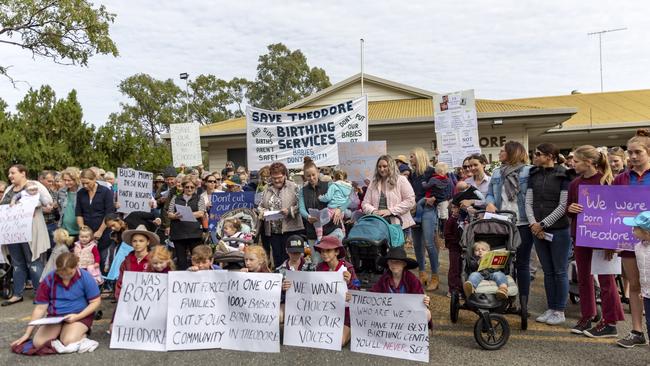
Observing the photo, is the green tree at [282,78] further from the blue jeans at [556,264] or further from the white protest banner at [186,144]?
the blue jeans at [556,264]

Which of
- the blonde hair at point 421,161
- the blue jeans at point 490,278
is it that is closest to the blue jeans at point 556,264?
the blue jeans at point 490,278

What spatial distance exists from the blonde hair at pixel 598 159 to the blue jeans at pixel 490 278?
1414 mm

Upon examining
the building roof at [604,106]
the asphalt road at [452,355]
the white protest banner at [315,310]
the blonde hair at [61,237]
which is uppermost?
the building roof at [604,106]

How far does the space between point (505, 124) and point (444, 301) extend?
40.9 feet

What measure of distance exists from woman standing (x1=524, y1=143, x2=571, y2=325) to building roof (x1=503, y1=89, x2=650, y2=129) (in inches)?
612

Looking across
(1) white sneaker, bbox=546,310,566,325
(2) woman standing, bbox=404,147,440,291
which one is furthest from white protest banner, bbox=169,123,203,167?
(1) white sneaker, bbox=546,310,566,325

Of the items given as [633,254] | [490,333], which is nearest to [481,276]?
[490,333]

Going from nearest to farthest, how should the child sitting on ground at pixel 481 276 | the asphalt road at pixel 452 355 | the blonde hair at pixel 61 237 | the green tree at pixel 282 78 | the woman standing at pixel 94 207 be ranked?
the asphalt road at pixel 452 355
the child sitting on ground at pixel 481 276
the blonde hair at pixel 61 237
the woman standing at pixel 94 207
the green tree at pixel 282 78

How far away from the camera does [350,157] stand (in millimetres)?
8367

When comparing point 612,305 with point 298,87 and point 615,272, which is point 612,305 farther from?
point 298,87

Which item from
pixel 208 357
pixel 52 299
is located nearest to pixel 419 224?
pixel 208 357

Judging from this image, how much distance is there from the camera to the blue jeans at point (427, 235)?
686 centimetres

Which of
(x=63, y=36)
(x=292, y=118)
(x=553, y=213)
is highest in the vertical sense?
(x=63, y=36)

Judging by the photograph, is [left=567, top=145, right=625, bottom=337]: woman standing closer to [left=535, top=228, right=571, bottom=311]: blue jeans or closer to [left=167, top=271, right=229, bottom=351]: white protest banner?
[left=535, top=228, right=571, bottom=311]: blue jeans
